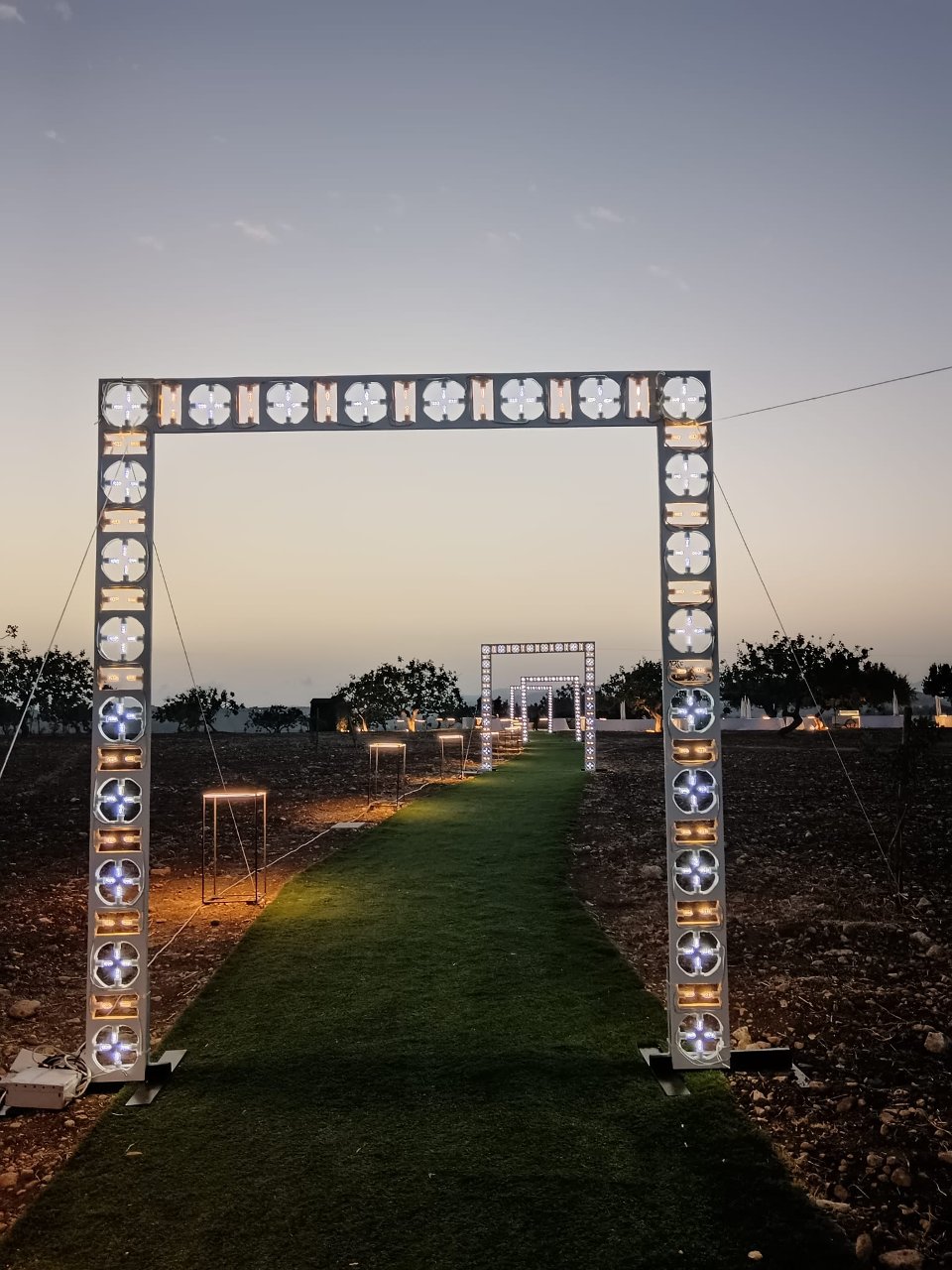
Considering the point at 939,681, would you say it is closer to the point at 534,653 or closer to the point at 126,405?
the point at 534,653

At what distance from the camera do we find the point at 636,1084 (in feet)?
18.9

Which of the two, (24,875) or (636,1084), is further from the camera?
(24,875)

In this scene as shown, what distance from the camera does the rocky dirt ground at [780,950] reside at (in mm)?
4926

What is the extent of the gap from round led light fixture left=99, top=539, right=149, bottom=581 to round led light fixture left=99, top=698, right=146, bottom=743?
0.86 meters

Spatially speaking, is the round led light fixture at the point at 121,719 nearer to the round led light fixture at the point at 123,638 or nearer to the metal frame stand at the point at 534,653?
the round led light fixture at the point at 123,638

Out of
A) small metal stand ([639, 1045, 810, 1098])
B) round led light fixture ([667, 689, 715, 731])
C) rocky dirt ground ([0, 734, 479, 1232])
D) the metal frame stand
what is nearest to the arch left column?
rocky dirt ground ([0, 734, 479, 1232])

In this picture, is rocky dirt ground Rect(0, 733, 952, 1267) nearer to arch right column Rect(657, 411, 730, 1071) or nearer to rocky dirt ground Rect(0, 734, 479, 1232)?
rocky dirt ground Rect(0, 734, 479, 1232)

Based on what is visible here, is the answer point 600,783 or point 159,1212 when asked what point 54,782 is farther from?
point 159,1212

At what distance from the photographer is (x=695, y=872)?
236 inches

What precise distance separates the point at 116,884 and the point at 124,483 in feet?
9.15

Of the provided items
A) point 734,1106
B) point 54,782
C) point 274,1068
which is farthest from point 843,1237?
point 54,782

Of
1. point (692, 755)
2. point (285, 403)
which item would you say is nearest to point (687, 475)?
point (692, 755)

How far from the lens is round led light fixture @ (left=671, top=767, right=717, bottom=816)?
6.07 m

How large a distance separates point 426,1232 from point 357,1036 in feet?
8.26
